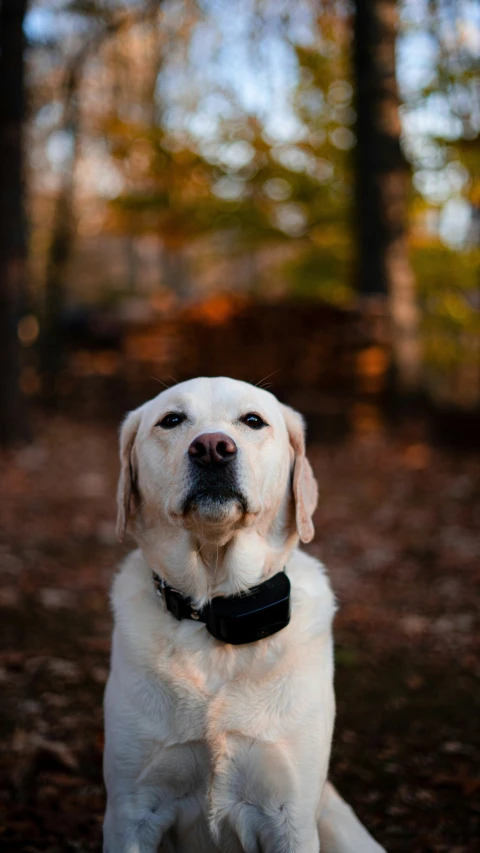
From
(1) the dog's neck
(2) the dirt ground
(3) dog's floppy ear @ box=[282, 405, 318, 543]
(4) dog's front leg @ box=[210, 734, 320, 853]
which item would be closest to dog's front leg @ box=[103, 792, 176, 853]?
(4) dog's front leg @ box=[210, 734, 320, 853]

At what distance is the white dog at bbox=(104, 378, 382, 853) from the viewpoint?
217 cm

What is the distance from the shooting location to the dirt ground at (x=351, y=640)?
10.3 feet

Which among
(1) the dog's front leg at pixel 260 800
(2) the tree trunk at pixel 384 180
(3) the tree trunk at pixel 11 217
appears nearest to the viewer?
(1) the dog's front leg at pixel 260 800

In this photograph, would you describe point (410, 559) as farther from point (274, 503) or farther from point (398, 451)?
point (274, 503)

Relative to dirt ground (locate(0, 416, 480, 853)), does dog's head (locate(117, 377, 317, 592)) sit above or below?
above

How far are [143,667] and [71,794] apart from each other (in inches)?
48.7

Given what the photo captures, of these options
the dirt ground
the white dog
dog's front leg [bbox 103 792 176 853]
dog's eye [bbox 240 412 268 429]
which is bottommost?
the dirt ground

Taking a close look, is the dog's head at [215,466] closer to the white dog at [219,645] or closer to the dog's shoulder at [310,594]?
the white dog at [219,645]

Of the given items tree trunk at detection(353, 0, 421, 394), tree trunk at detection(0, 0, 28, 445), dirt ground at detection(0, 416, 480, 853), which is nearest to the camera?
dirt ground at detection(0, 416, 480, 853)

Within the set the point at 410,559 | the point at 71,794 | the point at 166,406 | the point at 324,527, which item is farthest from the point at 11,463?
the point at 166,406

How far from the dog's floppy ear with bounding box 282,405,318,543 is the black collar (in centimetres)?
19

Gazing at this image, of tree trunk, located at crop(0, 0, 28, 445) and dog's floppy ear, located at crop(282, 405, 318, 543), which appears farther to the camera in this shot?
tree trunk, located at crop(0, 0, 28, 445)

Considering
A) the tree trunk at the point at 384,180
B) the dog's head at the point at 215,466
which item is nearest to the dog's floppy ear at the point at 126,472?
the dog's head at the point at 215,466

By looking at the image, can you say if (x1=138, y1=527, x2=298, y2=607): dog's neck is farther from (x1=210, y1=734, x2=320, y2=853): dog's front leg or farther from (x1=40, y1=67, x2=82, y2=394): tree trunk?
(x1=40, y1=67, x2=82, y2=394): tree trunk
